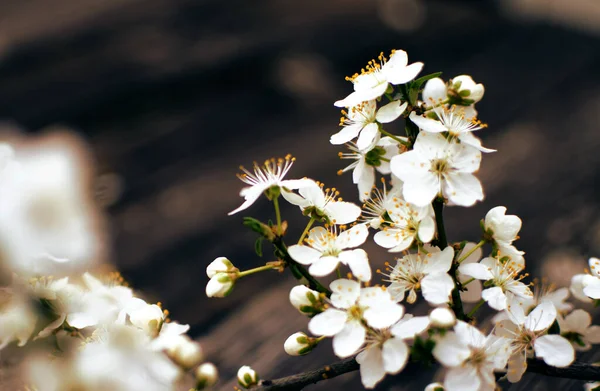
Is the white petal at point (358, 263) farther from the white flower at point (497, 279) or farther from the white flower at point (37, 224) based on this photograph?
the white flower at point (37, 224)

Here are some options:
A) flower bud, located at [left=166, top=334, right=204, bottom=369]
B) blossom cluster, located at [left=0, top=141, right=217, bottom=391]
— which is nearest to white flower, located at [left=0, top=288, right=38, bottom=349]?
blossom cluster, located at [left=0, top=141, right=217, bottom=391]

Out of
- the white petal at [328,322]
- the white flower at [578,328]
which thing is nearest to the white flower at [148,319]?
the white petal at [328,322]

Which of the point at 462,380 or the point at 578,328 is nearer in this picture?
the point at 462,380

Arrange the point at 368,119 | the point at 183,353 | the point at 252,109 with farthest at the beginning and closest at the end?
1. the point at 252,109
2. the point at 368,119
3. the point at 183,353

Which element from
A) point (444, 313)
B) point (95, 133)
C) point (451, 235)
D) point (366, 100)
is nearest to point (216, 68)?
point (95, 133)

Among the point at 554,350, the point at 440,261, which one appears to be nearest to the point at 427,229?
the point at 440,261

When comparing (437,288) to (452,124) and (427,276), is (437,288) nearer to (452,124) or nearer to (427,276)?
(427,276)

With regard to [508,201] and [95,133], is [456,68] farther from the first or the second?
[95,133]
